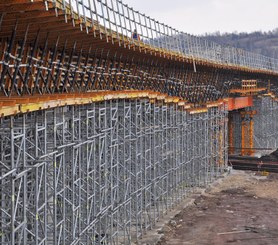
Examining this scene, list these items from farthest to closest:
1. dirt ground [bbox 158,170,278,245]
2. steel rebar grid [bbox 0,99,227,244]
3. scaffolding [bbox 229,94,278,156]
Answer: scaffolding [bbox 229,94,278,156] < dirt ground [bbox 158,170,278,245] < steel rebar grid [bbox 0,99,227,244]

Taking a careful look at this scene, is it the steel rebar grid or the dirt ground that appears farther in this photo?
the dirt ground

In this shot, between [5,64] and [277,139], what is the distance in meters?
56.4

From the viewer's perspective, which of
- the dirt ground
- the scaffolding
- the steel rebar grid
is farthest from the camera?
the scaffolding

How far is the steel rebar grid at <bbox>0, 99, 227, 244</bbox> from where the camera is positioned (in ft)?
45.9

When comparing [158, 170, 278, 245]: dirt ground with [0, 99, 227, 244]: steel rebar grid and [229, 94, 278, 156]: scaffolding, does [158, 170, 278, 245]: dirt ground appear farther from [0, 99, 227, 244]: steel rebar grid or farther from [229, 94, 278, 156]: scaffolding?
[229, 94, 278, 156]: scaffolding

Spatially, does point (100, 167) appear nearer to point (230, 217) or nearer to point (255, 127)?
point (230, 217)

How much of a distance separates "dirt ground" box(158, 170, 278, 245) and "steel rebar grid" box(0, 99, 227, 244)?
1.25 m

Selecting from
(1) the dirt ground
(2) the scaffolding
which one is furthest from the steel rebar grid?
(2) the scaffolding

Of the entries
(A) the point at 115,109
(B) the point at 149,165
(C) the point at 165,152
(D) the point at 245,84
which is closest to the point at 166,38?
(C) the point at 165,152

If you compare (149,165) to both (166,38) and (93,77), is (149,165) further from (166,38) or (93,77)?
(166,38)

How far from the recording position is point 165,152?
1192 inches

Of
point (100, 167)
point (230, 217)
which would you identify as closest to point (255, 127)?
point (230, 217)

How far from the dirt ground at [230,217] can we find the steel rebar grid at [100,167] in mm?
1252

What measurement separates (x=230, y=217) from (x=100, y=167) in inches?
498
